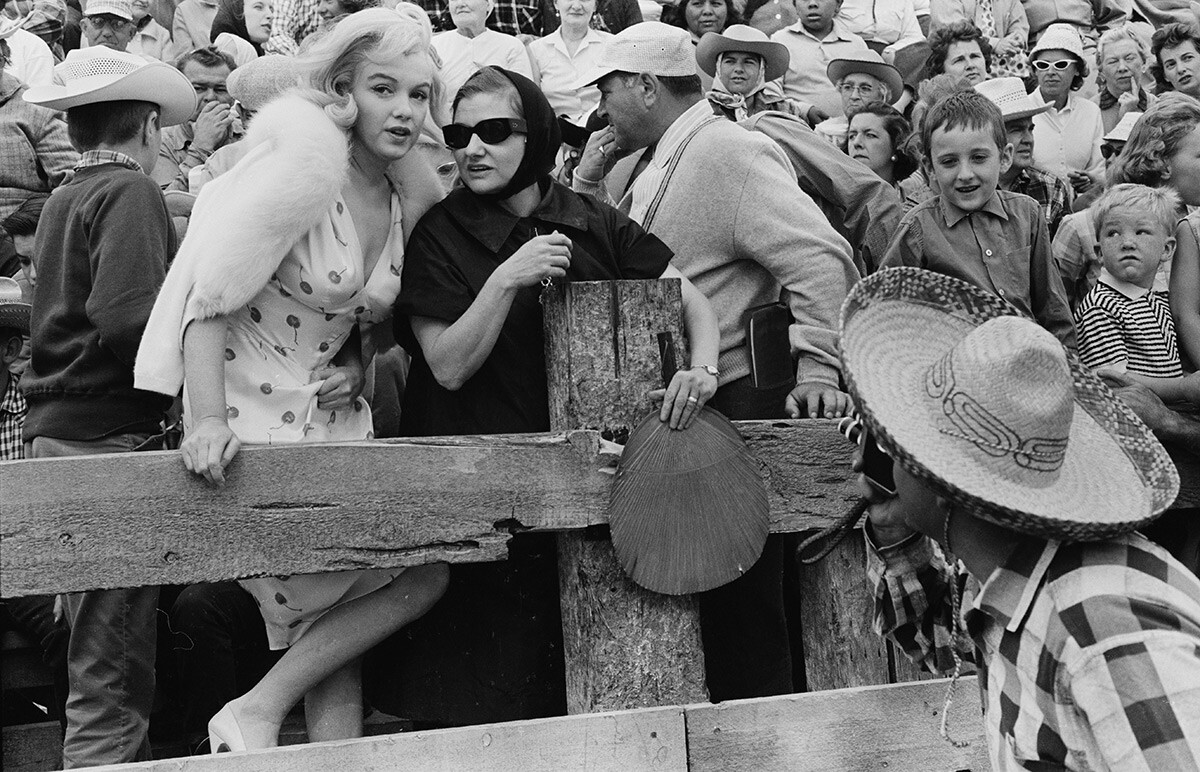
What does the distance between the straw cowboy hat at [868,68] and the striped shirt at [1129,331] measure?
3.05 m

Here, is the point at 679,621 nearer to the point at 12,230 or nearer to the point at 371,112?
the point at 371,112

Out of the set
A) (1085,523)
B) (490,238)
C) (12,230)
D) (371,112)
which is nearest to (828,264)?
(490,238)

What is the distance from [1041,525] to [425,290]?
1.83m

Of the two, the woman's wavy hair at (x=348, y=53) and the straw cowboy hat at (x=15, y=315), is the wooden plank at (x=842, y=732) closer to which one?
the woman's wavy hair at (x=348, y=53)

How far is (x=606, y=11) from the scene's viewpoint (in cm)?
922

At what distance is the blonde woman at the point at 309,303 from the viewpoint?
3.13 metres

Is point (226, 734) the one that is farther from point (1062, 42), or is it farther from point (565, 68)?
point (1062, 42)

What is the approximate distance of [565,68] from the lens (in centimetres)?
833

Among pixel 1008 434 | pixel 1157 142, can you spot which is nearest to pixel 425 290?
pixel 1008 434

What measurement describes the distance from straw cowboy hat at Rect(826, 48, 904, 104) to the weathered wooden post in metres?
4.53

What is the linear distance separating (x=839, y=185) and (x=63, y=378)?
2.87 m

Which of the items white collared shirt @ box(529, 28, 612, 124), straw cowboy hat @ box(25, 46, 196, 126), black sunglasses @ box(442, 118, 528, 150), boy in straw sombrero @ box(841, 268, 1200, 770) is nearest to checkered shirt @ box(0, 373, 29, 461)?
straw cowboy hat @ box(25, 46, 196, 126)

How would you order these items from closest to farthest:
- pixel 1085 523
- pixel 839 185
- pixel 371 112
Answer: pixel 1085 523
pixel 371 112
pixel 839 185

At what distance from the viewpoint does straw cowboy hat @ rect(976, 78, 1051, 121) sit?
6555 millimetres
